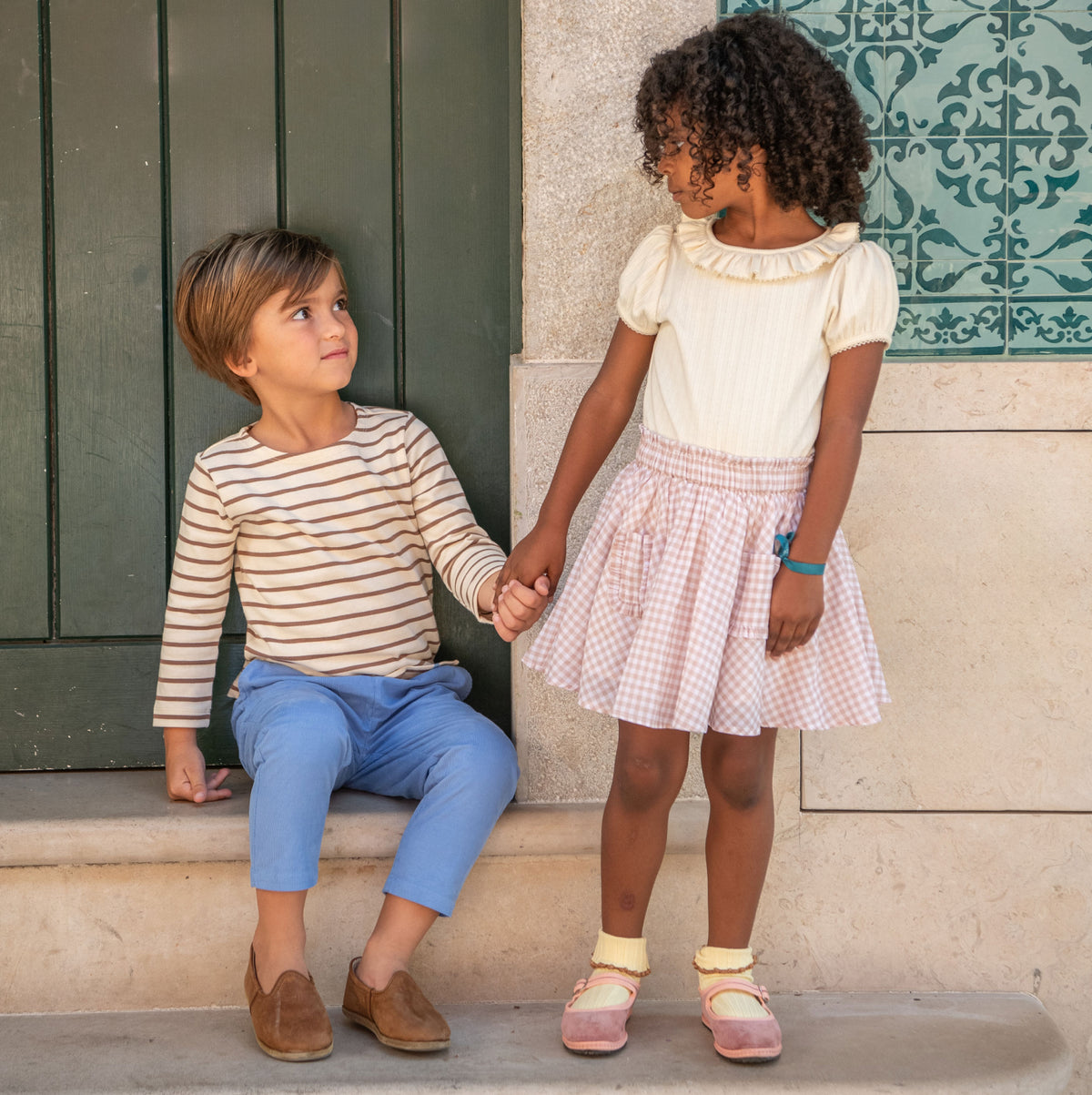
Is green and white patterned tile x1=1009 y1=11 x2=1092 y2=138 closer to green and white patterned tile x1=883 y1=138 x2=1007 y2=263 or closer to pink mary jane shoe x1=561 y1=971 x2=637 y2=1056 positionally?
green and white patterned tile x1=883 y1=138 x2=1007 y2=263

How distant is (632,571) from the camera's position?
1.75 metres

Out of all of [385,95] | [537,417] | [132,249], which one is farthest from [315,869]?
[385,95]

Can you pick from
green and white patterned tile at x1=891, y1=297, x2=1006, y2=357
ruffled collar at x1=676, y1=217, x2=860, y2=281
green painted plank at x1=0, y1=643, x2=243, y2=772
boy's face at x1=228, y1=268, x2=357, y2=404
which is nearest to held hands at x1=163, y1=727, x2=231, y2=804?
green painted plank at x1=0, y1=643, x2=243, y2=772

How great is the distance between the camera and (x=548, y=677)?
1.80m

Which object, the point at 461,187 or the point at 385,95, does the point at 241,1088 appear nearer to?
the point at 461,187

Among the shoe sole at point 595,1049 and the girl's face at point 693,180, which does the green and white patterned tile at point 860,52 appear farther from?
the shoe sole at point 595,1049

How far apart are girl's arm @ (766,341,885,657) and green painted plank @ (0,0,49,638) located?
4.82 feet

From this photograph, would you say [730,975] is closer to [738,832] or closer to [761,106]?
[738,832]

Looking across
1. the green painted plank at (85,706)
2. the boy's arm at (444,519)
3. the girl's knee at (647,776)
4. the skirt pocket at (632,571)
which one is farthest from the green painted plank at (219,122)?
the girl's knee at (647,776)

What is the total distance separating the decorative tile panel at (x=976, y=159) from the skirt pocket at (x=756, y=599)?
0.59m

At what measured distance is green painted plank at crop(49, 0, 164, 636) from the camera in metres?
2.24

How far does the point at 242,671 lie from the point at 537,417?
704mm

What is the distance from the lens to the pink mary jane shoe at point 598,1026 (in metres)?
1.78

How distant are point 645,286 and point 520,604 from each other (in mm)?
534
